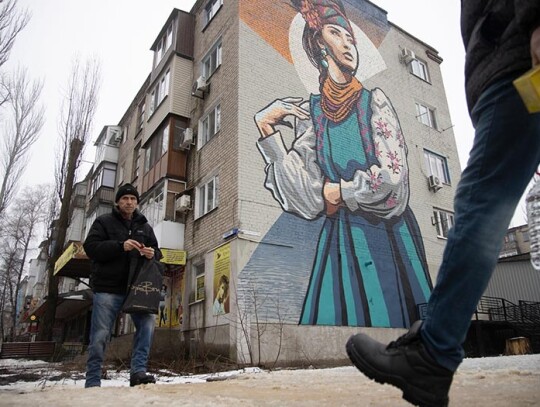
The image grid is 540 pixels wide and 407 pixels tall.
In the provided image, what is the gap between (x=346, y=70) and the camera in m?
15.6

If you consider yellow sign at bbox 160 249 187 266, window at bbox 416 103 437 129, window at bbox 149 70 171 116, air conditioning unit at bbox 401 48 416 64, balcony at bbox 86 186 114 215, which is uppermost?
air conditioning unit at bbox 401 48 416 64

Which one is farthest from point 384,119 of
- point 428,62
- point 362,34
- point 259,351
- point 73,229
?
point 73,229

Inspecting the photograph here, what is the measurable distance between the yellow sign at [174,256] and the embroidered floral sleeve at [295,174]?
12.4ft

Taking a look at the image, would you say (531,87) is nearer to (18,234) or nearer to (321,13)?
(321,13)

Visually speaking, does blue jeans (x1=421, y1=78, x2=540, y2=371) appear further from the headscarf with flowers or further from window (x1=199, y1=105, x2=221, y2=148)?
the headscarf with flowers

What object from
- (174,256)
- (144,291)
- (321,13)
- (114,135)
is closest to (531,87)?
(144,291)

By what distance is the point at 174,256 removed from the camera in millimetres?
13508

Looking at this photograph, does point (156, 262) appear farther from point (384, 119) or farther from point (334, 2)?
point (334, 2)

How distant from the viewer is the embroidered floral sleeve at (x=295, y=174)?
40.8 ft

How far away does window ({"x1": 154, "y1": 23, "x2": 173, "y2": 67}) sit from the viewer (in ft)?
58.8

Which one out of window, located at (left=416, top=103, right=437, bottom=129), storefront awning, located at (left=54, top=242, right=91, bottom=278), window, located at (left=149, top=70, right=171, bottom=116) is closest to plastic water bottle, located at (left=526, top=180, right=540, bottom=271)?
storefront awning, located at (left=54, top=242, right=91, bottom=278)

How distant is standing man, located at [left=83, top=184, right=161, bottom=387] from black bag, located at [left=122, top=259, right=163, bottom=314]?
0.36 ft

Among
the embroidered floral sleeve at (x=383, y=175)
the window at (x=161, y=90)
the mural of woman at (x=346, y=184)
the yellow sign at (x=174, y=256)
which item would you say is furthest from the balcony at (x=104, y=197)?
the embroidered floral sleeve at (x=383, y=175)

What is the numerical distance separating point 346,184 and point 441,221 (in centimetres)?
532
